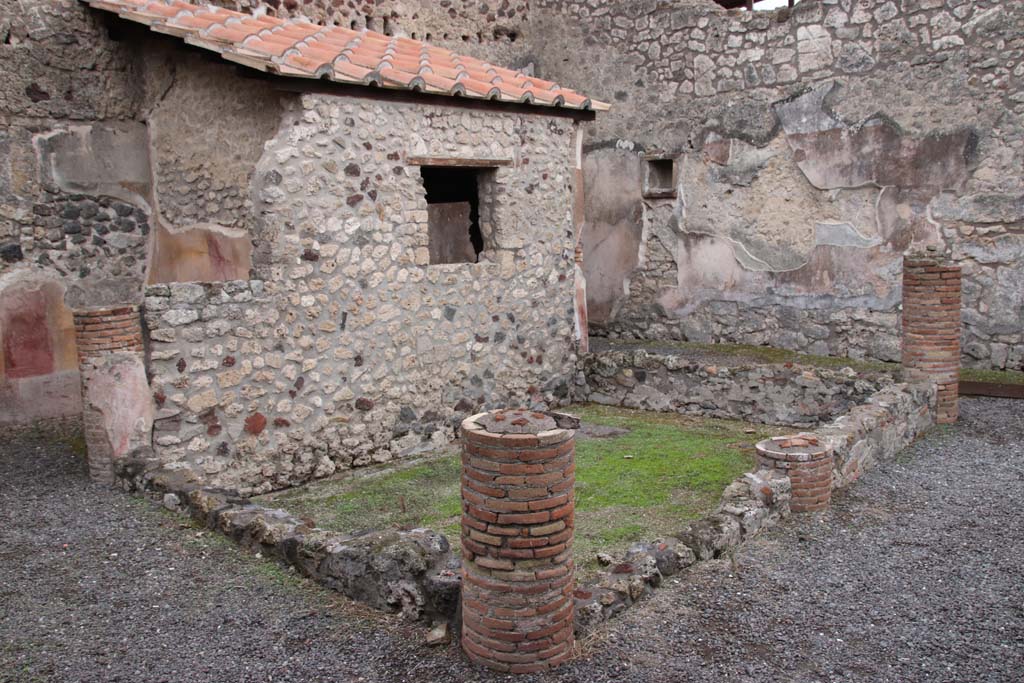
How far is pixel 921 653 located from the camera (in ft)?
13.0

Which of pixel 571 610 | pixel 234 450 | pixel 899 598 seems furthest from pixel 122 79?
pixel 899 598

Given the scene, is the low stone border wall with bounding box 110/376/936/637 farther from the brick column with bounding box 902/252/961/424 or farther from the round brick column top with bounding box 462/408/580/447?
the brick column with bounding box 902/252/961/424

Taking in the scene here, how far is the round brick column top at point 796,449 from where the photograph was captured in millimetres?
5738

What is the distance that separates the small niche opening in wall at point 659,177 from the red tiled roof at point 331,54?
277 cm

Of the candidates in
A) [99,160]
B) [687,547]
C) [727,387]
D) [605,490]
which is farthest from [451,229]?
[687,547]

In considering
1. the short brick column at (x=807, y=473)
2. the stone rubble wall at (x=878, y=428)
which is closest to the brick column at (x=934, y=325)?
the stone rubble wall at (x=878, y=428)

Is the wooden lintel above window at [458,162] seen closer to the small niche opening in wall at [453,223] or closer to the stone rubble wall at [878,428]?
the small niche opening in wall at [453,223]

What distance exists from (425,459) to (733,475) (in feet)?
7.73

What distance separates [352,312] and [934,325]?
484 centimetres

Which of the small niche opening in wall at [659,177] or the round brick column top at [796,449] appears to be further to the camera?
the small niche opening in wall at [659,177]

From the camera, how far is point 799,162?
10.4 m

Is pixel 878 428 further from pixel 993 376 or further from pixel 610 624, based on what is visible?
pixel 610 624

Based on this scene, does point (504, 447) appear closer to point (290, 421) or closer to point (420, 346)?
point (290, 421)

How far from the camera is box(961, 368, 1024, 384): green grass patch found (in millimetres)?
9117
